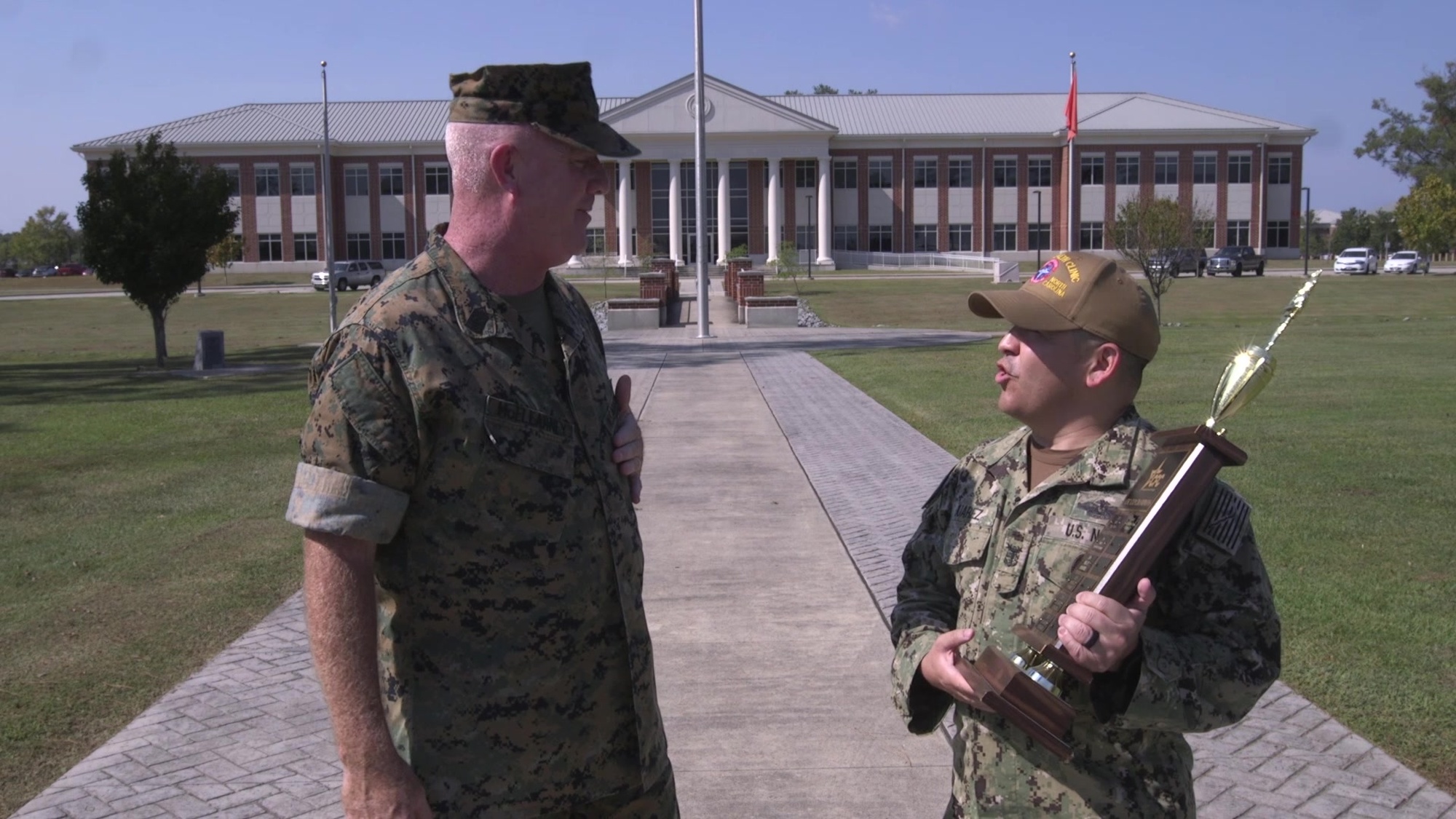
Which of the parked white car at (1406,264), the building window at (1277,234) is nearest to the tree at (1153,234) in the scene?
the parked white car at (1406,264)

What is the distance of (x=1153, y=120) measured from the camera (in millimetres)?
77250

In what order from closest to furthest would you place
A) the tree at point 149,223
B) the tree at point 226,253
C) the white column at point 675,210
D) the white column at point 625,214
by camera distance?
the tree at point 149,223 → the tree at point 226,253 → the white column at point 625,214 → the white column at point 675,210

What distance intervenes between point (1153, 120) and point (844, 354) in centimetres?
6130

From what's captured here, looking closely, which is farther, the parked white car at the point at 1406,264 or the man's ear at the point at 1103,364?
the parked white car at the point at 1406,264

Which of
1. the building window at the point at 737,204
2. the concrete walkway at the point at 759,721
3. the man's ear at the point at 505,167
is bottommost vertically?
the concrete walkway at the point at 759,721

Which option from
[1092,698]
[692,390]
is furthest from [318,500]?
[692,390]

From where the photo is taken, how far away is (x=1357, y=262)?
62000mm

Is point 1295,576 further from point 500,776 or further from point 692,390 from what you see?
point 692,390

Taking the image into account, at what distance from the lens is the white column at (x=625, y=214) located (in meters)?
74.1

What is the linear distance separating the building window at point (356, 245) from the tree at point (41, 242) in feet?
203

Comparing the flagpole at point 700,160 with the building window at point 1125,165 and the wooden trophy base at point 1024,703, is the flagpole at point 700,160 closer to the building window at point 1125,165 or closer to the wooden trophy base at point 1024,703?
the wooden trophy base at point 1024,703

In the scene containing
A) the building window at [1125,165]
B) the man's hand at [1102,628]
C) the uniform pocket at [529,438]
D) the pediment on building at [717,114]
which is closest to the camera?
the man's hand at [1102,628]

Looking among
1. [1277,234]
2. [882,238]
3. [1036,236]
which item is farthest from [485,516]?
[1277,234]

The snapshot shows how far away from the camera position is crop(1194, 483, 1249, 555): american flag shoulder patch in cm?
218
